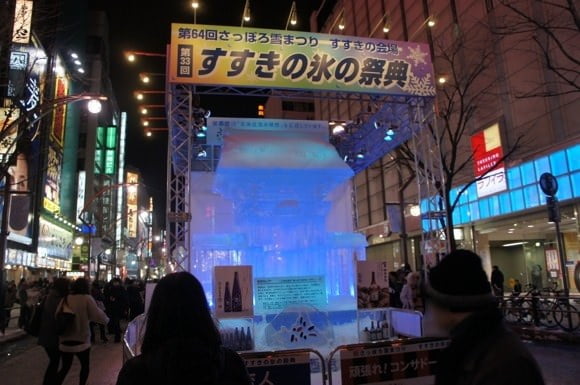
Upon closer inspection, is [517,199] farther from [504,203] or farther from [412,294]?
[412,294]

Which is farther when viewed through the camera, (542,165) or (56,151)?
(56,151)

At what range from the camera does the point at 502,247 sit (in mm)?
31578

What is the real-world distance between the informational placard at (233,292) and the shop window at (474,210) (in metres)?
18.7

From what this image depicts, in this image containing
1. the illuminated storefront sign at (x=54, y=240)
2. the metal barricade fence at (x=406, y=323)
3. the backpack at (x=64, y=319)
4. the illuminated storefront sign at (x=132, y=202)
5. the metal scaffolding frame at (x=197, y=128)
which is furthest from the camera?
the illuminated storefront sign at (x=132, y=202)

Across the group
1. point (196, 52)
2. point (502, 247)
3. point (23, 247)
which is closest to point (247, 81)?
point (196, 52)

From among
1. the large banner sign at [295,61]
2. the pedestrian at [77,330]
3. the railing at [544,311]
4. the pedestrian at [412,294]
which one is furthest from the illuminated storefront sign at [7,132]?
the railing at [544,311]

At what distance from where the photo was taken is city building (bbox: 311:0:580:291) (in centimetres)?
2028

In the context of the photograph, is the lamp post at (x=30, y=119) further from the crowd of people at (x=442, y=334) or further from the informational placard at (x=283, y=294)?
the crowd of people at (x=442, y=334)

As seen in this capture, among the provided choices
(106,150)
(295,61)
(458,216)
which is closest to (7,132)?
(295,61)

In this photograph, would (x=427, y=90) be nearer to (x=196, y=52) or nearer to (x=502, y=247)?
(x=196, y=52)

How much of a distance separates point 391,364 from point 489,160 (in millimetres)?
21304

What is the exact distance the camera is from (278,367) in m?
5.03

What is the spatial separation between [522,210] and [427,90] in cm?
1184

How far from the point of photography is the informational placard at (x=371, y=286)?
11703 mm
